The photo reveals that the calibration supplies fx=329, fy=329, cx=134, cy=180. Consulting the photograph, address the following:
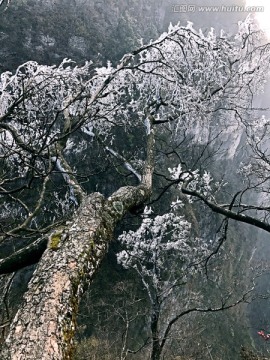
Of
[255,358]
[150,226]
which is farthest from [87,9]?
[255,358]

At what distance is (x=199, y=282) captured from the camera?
22.3 metres

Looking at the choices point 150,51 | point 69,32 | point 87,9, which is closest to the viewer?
point 150,51

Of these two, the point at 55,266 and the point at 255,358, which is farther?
the point at 255,358

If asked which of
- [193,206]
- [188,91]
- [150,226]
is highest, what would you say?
[193,206]

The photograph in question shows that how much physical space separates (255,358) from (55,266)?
5.20m

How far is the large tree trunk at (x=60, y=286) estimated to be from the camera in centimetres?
136

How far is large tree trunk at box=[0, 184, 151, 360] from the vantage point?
1.36m

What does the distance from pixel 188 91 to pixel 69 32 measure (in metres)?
19.4

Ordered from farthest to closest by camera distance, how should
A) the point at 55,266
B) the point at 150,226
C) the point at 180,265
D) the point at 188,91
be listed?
1. the point at 180,265
2. the point at 150,226
3. the point at 188,91
4. the point at 55,266

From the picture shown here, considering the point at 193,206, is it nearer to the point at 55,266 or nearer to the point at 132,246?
the point at 132,246

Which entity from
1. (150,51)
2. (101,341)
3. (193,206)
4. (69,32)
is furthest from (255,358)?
(69,32)

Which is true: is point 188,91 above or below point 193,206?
below

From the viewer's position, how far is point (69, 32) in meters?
22.1

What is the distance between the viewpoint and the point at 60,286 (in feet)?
5.56
